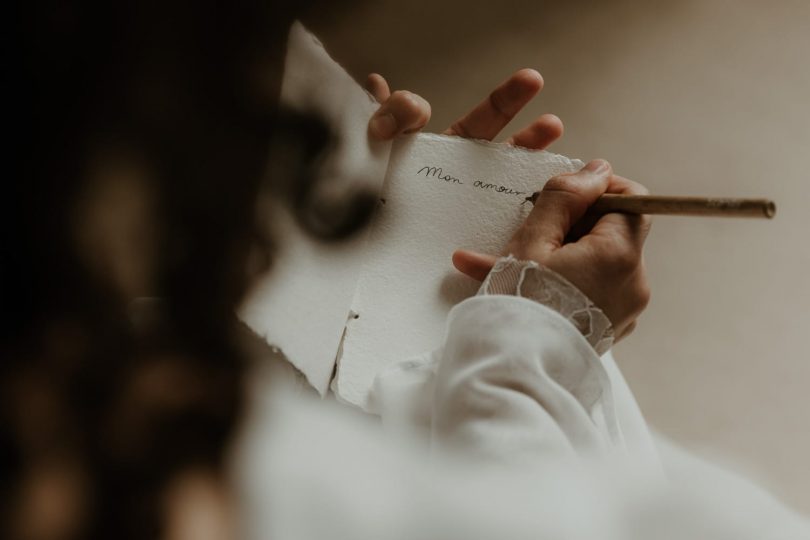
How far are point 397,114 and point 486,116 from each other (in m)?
0.11

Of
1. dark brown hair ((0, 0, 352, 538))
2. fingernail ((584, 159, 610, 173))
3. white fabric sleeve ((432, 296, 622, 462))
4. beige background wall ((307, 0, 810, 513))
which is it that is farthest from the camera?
beige background wall ((307, 0, 810, 513))

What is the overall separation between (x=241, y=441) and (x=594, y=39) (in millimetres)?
860

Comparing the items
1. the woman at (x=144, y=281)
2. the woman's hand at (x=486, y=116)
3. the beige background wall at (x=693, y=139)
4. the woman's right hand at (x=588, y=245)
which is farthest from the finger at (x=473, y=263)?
the beige background wall at (x=693, y=139)

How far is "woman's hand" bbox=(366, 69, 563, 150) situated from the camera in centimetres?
43

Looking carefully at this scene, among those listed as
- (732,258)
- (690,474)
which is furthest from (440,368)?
(732,258)

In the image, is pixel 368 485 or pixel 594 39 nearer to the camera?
pixel 368 485

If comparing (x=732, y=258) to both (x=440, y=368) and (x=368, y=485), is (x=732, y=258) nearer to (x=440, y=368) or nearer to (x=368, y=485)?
(x=440, y=368)

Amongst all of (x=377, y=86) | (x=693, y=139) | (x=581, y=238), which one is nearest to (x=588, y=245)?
(x=581, y=238)

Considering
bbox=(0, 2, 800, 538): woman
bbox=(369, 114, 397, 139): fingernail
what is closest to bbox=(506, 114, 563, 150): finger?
bbox=(369, 114, 397, 139): fingernail

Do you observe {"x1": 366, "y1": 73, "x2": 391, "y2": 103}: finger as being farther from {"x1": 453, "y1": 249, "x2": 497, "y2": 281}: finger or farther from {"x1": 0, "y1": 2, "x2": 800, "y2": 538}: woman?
{"x1": 0, "y1": 2, "x2": 800, "y2": 538}: woman

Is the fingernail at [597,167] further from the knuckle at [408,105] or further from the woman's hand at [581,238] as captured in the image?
the knuckle at [408,105]

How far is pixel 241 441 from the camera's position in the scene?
193mm

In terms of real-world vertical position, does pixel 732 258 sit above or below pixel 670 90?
below

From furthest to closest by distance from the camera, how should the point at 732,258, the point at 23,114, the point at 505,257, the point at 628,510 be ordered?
the point at 732,258 < the point at 505,257 < the point at 628,510 < the point at 23,114
